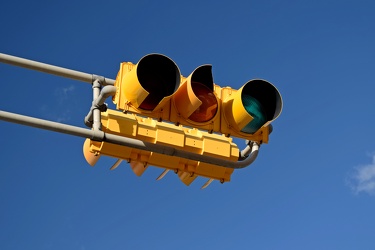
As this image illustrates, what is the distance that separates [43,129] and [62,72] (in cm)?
110

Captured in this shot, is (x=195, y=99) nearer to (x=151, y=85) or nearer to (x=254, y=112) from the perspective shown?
(x=151, y=85)

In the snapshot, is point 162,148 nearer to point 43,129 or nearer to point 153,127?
point 153,127

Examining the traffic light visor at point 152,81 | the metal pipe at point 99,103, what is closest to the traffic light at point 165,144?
the metal pipe at point 99,103

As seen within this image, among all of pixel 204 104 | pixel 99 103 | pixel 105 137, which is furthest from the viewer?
pixel 204 104

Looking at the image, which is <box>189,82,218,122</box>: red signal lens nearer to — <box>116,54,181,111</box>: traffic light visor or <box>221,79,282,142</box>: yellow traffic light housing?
<box>221,79,282,142</box>: yellow traffic light housing

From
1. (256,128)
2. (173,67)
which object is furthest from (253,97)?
(173,67)

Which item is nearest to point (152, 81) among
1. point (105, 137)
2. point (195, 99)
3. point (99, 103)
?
point (195, 99)

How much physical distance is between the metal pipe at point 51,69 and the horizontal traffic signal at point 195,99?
611 mm

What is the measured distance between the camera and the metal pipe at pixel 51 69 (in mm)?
8906

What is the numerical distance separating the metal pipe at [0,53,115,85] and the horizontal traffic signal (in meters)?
0.61

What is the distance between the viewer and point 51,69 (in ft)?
30.3

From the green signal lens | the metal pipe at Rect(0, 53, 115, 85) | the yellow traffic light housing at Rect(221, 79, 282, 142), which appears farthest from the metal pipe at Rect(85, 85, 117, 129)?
the green signal lens

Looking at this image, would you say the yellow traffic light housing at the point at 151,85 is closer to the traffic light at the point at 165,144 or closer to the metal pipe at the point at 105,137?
the traffic light at the point at 165,144

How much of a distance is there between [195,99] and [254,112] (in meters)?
0.82
